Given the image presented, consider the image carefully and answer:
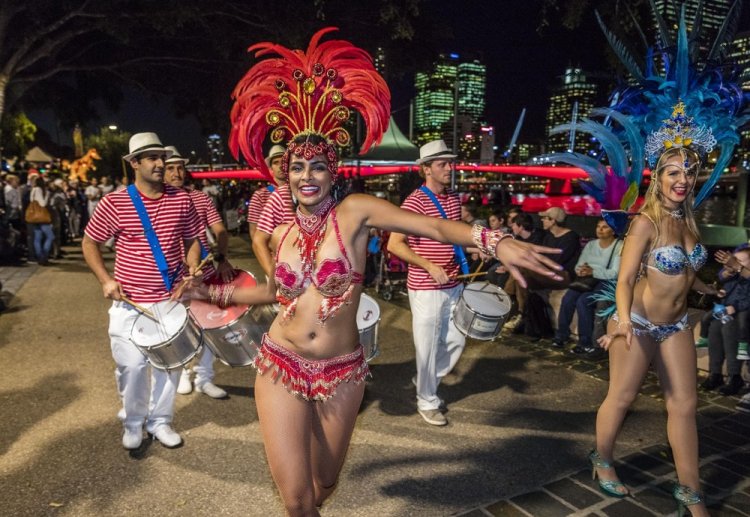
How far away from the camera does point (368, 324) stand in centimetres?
399

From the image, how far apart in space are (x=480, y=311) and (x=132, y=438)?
2866 mm

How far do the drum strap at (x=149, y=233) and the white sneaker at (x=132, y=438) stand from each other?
1150 mm

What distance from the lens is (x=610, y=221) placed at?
3848 mm

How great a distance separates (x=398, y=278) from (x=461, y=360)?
16.5 feet

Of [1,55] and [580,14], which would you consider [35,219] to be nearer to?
[1,55]

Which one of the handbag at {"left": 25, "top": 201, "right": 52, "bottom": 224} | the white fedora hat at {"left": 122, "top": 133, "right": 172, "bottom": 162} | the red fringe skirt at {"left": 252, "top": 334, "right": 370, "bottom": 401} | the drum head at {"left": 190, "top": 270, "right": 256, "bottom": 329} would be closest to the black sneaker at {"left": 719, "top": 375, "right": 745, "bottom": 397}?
the red fringe skirt at {"left": 252, "top": 334, "right": 370, "bottom": 401}

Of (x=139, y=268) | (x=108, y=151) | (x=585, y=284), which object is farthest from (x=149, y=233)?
(x=108, y=151)

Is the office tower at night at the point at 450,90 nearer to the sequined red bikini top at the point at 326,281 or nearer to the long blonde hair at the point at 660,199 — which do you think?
the long blonde hair at the point at 660,199

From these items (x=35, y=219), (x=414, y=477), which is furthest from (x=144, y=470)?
(x=35, y=219)

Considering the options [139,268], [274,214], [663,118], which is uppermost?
[663,118]

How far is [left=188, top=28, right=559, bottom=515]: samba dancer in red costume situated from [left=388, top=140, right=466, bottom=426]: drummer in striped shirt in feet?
5.99

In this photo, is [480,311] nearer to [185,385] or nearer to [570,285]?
[185,385]

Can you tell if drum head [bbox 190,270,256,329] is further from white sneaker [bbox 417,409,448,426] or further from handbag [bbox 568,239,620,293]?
handbag [bbox 568,239,620,293]

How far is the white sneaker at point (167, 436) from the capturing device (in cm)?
411
